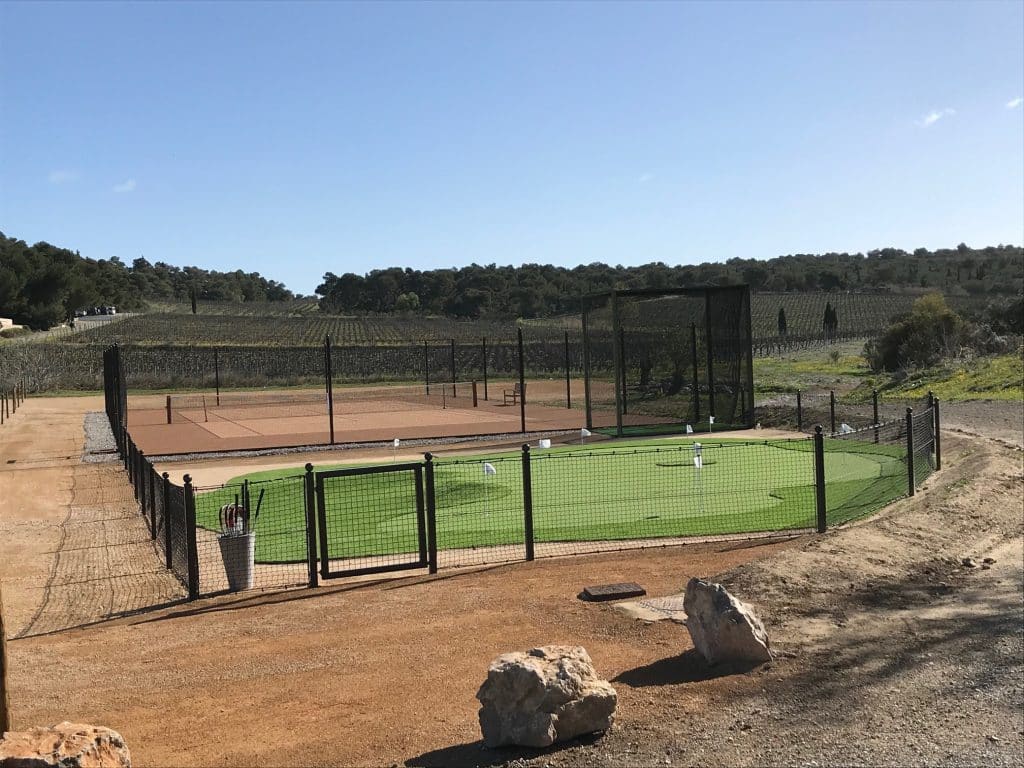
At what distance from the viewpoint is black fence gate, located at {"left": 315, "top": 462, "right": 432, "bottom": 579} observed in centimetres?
895

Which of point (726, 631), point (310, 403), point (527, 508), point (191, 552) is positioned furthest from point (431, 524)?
point (310, 403)

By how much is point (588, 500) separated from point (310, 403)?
29.0 m

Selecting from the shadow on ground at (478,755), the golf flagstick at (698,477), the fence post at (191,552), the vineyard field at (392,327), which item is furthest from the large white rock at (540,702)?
the vineyard field at (392,327)

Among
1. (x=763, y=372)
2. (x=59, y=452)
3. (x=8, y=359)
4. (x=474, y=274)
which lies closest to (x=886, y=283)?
(x=474, y=274)

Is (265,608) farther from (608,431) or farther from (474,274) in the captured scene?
(474,274)

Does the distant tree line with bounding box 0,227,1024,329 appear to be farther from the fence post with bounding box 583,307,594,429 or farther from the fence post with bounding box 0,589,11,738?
the fence post with bounding box 0,589,11,738

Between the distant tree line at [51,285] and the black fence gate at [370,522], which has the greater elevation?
the distant tree line at [51,285]

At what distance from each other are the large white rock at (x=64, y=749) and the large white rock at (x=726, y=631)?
11.4 ft

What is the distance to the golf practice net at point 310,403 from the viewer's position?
112 ft

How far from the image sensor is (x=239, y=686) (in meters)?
5.77

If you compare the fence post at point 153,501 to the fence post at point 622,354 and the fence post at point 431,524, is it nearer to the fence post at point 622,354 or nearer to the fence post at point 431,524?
the fence post at point 431,524

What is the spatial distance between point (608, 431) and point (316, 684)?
16273 millimetres

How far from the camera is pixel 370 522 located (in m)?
11.7

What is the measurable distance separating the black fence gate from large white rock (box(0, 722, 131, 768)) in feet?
15.5
